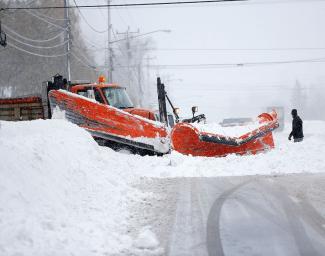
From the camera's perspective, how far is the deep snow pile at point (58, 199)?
14.8ft

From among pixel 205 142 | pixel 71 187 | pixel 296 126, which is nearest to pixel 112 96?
pixel 205 142

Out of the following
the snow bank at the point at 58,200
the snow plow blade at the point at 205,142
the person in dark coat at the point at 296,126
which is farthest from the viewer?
the person in dark coat at the point at 296,126

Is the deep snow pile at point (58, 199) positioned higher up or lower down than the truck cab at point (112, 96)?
lower down

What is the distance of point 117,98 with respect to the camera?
43.9 feet

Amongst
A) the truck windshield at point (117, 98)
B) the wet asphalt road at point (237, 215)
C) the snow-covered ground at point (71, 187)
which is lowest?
the wet asphalt road at point (237, 215)

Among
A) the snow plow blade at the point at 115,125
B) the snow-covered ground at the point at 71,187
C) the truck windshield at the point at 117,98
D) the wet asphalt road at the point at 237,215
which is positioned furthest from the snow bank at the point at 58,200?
the truck windshield at the point at 117,98

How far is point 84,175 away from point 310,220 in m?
3.42

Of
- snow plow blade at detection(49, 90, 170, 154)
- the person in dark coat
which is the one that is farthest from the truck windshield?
the person in dark coat

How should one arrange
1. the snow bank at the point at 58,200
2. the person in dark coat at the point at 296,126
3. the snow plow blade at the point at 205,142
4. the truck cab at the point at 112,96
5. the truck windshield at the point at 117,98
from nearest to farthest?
the snow bank at the point at 58,200 < the snow plow blade at the point at 205,142 < the truck cab at the point at 112,96 < the truck windshield at the point at 117,98 < the person in dark coat at the point at 296,126

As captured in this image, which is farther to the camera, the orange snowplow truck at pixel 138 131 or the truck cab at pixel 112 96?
the truck cab at pixel 112 96

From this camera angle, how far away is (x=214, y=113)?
19925 cm

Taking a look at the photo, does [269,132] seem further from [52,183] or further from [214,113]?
[214,113]

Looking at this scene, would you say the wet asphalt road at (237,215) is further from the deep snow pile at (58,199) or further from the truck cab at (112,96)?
the truck cab at (112,96)

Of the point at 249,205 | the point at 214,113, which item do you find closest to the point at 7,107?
the point at 249,205
